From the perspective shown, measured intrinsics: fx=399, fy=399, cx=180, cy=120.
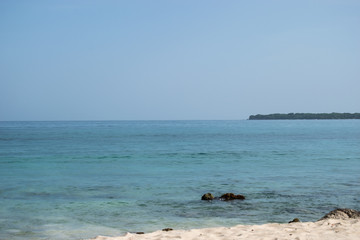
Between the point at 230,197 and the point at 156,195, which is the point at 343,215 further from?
the point at 156,195

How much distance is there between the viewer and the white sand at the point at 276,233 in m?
8.47

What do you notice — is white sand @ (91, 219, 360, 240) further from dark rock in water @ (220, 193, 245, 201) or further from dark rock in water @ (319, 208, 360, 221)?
dark rock in water @ (220, 193, 245, 201)

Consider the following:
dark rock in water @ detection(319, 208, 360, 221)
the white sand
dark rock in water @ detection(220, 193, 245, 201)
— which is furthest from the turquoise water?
the white sand

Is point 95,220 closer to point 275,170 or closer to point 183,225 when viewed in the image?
point 183,225

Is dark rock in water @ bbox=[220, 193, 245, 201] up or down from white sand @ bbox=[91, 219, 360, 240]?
down

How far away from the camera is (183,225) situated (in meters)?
11.3

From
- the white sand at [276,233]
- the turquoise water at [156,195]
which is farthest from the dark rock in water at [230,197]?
the white sand at [276,233]

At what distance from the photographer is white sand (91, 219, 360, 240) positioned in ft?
27.8

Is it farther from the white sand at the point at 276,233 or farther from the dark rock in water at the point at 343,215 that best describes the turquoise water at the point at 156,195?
the white sand at the point at 276,233

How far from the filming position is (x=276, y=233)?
350 inches

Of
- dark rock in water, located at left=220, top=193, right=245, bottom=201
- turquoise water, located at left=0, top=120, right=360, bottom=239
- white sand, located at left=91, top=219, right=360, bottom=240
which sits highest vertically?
white sand, located at left=91, top=219, right=360, bottom=240

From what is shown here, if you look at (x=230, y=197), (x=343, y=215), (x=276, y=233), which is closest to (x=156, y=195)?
(x=230, y=197)

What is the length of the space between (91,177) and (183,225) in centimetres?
1140

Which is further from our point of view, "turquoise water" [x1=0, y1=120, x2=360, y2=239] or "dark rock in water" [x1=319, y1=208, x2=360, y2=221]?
"turquoise water" [x1=0, y1=120, x2=360, y2=239]
